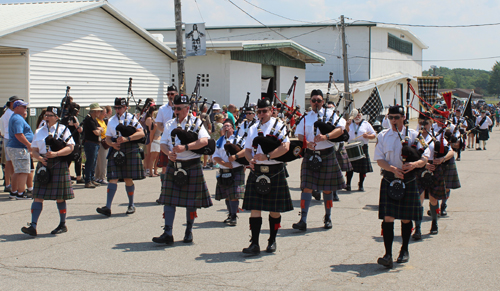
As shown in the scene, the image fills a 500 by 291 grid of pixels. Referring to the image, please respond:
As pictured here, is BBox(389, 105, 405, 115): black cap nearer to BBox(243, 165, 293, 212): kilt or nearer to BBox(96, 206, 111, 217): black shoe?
BBox(243, 165, 293, 212): kilt

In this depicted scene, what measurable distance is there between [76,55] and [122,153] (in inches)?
351

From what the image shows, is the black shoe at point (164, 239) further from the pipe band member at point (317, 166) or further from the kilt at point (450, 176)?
the kilt at point (450, 176)

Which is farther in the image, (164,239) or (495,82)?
(495,82)

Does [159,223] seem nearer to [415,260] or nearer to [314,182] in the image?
[314,182]

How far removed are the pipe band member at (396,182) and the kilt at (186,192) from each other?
2.07 m

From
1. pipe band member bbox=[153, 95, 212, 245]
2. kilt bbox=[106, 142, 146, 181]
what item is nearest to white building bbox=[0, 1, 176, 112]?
kilt bbox=[106, 142, 146, 181]

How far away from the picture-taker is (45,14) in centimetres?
1427

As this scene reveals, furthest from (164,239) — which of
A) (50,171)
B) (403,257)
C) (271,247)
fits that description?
(403,257)

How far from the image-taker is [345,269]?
4992 mm

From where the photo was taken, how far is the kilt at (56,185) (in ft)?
20.2

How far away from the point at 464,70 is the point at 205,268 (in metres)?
184

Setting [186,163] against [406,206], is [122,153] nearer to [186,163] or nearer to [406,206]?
[186,163]

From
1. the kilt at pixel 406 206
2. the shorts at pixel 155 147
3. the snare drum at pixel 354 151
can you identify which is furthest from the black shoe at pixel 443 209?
the shorts at pixel 155 147

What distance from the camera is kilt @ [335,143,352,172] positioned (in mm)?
9062
